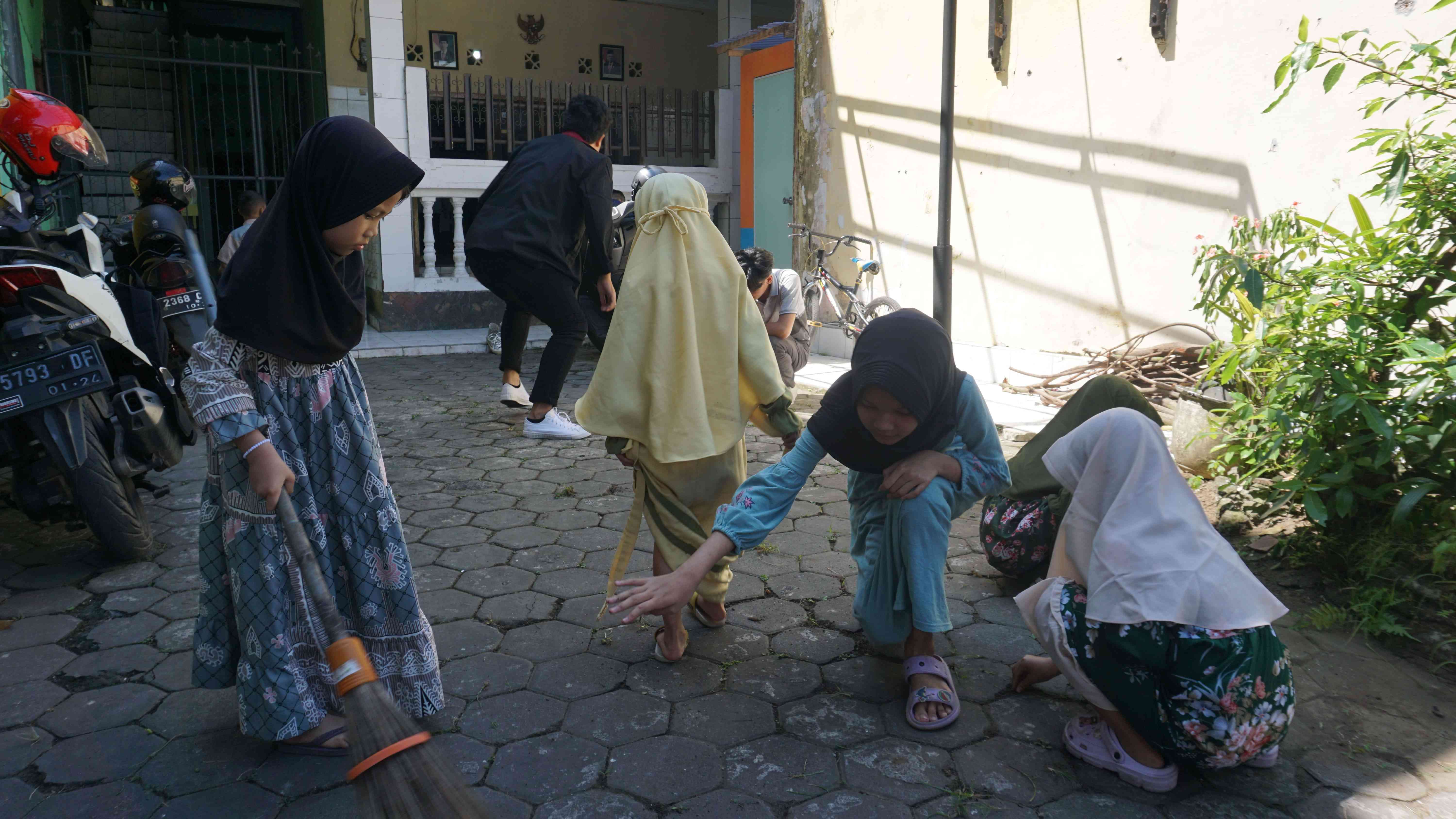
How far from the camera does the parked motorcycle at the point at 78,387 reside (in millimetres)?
3361

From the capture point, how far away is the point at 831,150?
854 cm

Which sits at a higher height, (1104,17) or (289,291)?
(1104,17)

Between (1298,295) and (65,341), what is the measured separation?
4397mm

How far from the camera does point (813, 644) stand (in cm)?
299

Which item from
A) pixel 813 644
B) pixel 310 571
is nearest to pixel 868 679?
pixel 813 644

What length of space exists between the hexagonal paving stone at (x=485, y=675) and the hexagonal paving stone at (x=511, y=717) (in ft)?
0.17

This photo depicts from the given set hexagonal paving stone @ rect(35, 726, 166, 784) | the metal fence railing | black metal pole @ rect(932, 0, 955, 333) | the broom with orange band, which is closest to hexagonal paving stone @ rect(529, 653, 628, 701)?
the broom with orange band

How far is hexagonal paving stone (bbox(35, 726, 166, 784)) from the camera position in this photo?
2.29 m

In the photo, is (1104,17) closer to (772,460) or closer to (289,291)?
(772,460)

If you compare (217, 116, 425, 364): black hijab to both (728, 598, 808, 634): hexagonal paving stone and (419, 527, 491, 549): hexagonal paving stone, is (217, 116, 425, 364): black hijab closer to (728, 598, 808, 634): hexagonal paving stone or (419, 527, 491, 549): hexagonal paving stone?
(728, 598, 808, 634): hexagonal paving stone

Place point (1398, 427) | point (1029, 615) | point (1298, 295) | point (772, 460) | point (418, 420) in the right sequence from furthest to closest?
1. point (418, 420)
2. point (772, 460)
3. point (1298, 295)
4. point (1398, 427)
5. point (1029, 615)

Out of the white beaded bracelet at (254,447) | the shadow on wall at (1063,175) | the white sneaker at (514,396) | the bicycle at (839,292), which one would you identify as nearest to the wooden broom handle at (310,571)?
the white beaded bracelet at (254,447)

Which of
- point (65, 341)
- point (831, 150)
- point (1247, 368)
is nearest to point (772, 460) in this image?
point (1247, 368)

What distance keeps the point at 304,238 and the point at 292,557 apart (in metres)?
0.75
